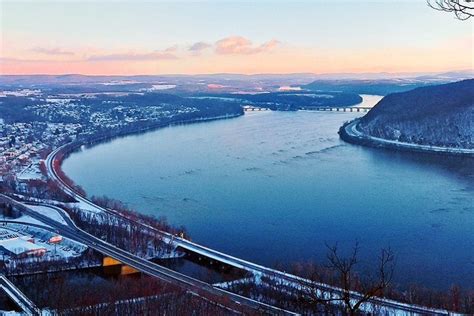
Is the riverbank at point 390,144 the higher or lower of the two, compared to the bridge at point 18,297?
higher

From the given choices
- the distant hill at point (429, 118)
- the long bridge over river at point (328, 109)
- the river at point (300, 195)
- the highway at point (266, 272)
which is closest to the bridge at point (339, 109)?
the long bridge over river at point (328, 109)

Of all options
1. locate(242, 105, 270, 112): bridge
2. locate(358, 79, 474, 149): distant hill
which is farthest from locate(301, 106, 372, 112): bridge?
locate(358, 79, 474, 149): distant hill

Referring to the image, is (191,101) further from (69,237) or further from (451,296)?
(451,296)

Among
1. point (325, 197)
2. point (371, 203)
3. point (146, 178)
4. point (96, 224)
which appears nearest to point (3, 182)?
point (146, 178)

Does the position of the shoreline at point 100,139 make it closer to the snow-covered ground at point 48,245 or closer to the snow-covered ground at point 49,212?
the snow-covered ground at point 49,212

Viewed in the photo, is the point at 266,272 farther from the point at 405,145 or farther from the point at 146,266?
the point at 405,145

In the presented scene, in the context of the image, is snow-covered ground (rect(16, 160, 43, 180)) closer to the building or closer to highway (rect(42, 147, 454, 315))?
highway (rect(42, 147, 454, 315))
